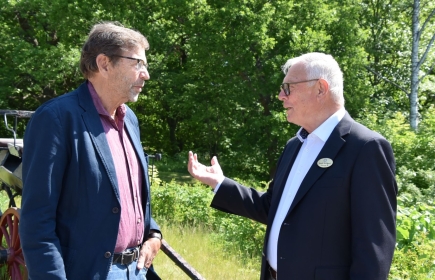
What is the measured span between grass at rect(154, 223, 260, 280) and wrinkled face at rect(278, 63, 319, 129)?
3.31 m

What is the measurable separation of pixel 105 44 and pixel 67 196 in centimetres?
76

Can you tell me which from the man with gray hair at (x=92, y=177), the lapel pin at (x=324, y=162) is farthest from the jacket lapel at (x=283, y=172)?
the man with gray hair at (x=92, y=177)

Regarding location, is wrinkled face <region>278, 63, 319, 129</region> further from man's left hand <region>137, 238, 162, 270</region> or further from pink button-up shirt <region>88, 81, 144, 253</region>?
man's left hand <region>137, 238, 162, 270</region>

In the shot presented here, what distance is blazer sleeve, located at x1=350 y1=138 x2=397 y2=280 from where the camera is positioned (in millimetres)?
2529

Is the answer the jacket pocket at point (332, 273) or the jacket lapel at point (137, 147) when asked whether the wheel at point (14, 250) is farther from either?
the jacket pocket at point (332, 273)

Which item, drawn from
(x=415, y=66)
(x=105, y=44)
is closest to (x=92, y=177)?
(x=105, y=44)

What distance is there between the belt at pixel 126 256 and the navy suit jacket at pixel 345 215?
28.3 inches

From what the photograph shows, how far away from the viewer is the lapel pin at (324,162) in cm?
270

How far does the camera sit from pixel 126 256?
2.90 m

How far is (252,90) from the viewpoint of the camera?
2012cm

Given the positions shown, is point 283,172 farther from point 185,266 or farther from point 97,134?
point 185,266

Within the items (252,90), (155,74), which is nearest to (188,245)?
(252,90)

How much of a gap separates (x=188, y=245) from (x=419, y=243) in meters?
2.73

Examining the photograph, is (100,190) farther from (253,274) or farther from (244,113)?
(244,113)
